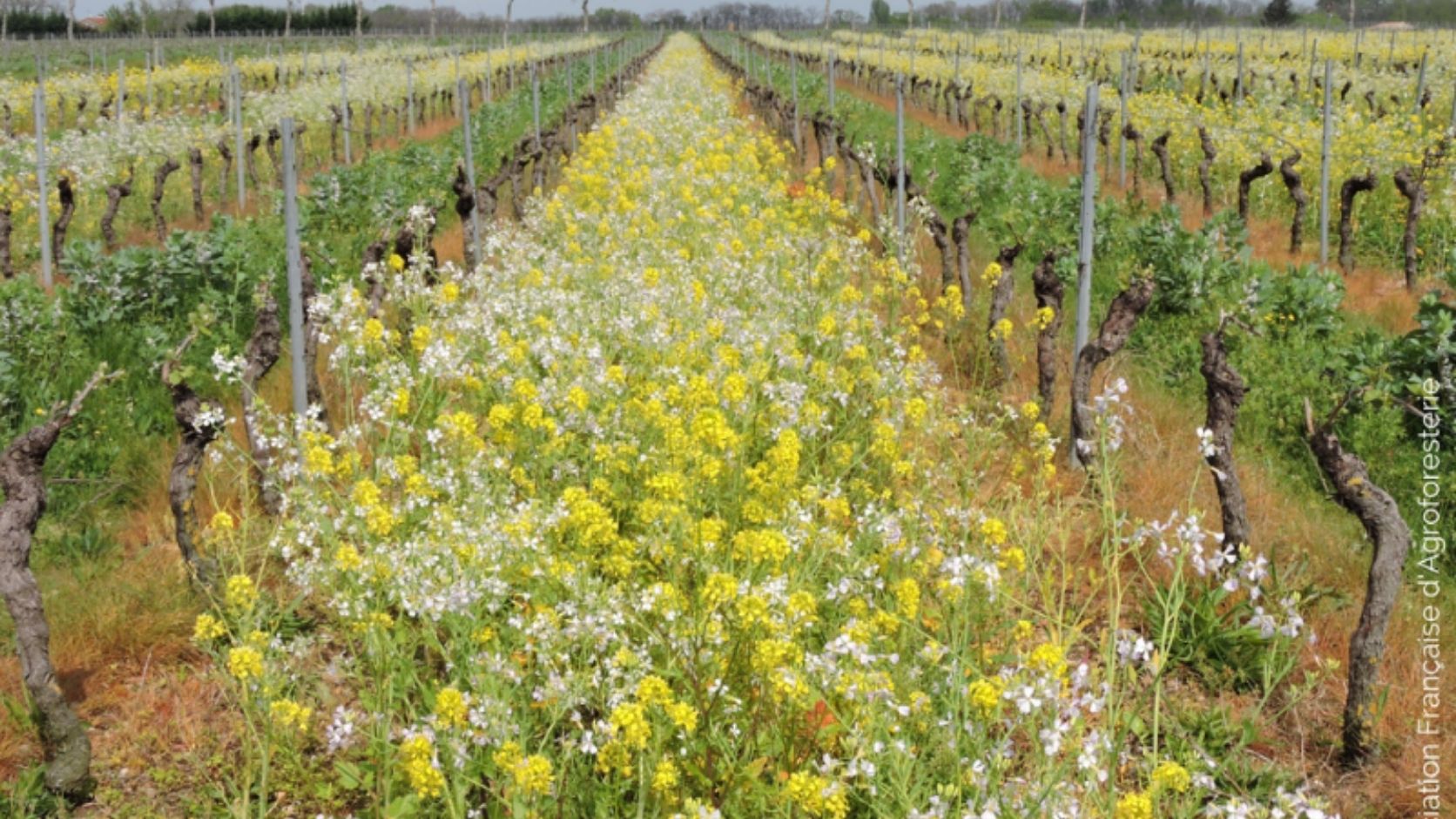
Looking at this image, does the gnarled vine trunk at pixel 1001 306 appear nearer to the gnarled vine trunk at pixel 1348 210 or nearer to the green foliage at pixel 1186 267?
the green foliage at pixel 1186 267

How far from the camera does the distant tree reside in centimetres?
7381

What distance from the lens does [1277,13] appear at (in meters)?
74.4

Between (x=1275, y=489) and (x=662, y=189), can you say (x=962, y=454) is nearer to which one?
(x=1275, y=489)

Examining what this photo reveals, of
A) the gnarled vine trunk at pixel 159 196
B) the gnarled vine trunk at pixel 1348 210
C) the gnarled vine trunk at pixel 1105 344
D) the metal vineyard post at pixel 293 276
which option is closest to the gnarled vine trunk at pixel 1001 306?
the gnarled vine trunk at pixel 1105 344

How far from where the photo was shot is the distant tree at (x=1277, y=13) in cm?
7381

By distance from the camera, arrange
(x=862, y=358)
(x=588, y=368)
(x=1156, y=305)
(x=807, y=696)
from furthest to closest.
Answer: (x=1156, y=305)
(x=862, y=358)
(x=588, y=368)
(x=807, y=696)

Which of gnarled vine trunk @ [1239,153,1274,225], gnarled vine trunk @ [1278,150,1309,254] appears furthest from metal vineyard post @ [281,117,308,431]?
gnarled vine trunk @ [1278,150,1309,254]

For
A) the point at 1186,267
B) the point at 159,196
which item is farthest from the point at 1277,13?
the point at 159,196

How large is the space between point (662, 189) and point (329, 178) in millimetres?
4218

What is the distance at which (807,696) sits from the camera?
3490mm

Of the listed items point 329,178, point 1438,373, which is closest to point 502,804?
point 1438,373

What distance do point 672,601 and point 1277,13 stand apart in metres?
84.0

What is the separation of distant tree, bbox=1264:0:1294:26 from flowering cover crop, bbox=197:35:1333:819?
7896cm

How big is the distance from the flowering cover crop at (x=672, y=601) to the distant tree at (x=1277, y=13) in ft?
259
